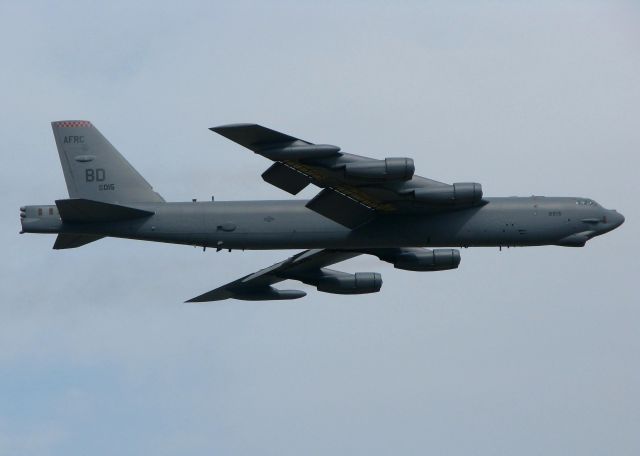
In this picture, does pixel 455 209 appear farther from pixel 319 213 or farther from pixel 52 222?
pixel 52 222

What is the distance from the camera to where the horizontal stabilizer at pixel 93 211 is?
56.6 meters

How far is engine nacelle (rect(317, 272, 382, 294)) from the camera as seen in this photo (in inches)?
2537

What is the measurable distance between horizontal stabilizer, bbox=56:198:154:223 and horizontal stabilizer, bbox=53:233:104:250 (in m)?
0.97

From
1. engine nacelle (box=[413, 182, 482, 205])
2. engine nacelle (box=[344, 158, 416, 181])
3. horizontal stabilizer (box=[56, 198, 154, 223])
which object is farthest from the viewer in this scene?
engine nacelle (box=[413, 182, 482, 205])

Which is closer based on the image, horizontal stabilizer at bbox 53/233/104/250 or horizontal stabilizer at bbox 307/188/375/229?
horizontal stabilizer at bbox 307/188/375/229

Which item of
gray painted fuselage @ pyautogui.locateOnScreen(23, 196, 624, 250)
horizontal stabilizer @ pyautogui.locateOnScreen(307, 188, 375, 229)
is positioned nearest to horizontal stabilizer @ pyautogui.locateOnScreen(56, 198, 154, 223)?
gray painted fuselage @ pyautogui.locateOnScreen(23, 196, 624, 250)

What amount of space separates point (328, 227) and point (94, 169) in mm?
10064

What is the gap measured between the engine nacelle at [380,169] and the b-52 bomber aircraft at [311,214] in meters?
0.26

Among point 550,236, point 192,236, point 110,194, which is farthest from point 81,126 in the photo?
point 550,236

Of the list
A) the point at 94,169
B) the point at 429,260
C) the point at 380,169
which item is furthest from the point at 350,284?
the point at 94,169

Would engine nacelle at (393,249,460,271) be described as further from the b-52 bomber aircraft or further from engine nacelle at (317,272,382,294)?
engine nacelle at (317,272,382,294)

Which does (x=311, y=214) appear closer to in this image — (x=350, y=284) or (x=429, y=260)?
(x=429, y=260)

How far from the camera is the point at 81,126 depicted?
6119 cm

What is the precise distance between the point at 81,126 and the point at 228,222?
787cm
